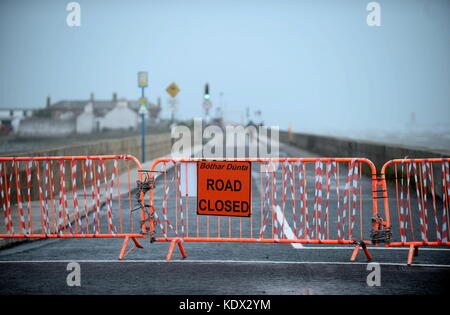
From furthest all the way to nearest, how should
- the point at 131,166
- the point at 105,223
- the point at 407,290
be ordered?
1. the point at 131,166
2. the point at 105,223
3. the point at 407,290

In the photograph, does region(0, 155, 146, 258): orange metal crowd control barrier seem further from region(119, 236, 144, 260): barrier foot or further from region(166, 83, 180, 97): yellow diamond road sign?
region(166, 83, 180, 97): yellow diamond road sign

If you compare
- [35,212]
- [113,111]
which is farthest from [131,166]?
[113,111]

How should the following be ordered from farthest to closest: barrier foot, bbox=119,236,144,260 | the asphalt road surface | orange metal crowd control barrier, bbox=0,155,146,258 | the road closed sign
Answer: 1. orange metal crowd control barrier, bbox=0,155,146,258
2. the road closed sign
3. barrier foot, bbox=119,236,144,260
4. the asphalt road surface

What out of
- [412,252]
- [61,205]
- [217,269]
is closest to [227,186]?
[217,269]

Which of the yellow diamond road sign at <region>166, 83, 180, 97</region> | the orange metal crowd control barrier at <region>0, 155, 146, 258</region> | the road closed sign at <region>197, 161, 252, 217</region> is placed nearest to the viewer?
the road closed sign at <region>197, 161, 252, 217</region>

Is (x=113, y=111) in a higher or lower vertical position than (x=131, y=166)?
higher

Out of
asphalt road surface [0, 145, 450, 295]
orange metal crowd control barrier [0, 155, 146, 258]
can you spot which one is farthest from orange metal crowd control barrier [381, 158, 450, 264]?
orange metal crowd control barrier [0, 155, 146, 258]

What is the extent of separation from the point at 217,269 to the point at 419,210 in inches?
137

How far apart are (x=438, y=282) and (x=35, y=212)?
7.89 m

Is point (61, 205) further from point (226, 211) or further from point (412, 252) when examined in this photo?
point (412, 252)

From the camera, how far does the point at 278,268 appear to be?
7445 mm

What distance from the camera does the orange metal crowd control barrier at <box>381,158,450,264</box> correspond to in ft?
26.5

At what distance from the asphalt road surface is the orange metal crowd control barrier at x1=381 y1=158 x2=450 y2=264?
31cm
